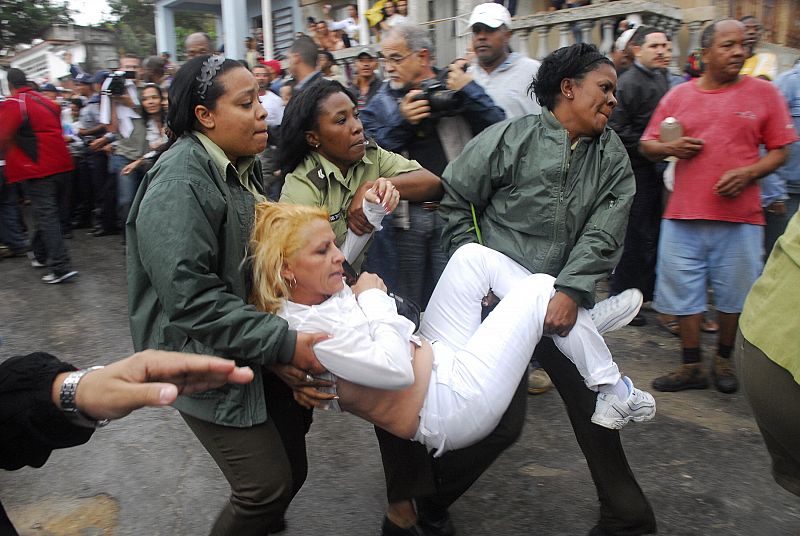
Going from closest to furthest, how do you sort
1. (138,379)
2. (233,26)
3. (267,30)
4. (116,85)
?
(138,379)
(116,85)
(267,30)
(233,26)

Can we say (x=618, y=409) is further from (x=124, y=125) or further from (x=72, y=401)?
(x=124, y=125)

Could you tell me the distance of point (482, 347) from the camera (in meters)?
2.53

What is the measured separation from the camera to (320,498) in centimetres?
340

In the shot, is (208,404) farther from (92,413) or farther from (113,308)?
(113,308)

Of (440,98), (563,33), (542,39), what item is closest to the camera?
(440,98)

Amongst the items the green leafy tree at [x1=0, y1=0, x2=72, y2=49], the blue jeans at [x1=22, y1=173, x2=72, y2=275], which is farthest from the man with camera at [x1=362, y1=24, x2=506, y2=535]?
the green leafy tree at [x1=0, y1=0, x2=72, y2=49]

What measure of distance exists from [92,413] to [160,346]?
0.74m

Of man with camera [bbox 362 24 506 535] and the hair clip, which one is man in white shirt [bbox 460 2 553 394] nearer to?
man with camera [bbox 362 24 506 535]

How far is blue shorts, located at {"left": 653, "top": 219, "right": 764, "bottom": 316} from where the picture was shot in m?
4.30

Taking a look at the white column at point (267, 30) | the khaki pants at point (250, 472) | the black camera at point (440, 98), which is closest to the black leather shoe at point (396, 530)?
the khaki pants at point (250, 472)

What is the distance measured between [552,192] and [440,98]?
1.31 meters

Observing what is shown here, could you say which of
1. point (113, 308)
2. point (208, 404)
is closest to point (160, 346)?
point (208, 404)

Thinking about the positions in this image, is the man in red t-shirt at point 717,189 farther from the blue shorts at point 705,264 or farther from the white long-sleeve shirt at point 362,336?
the white long-sleeve shirt at point 362,336

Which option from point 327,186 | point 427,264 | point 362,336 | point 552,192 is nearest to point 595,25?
point 427,264
